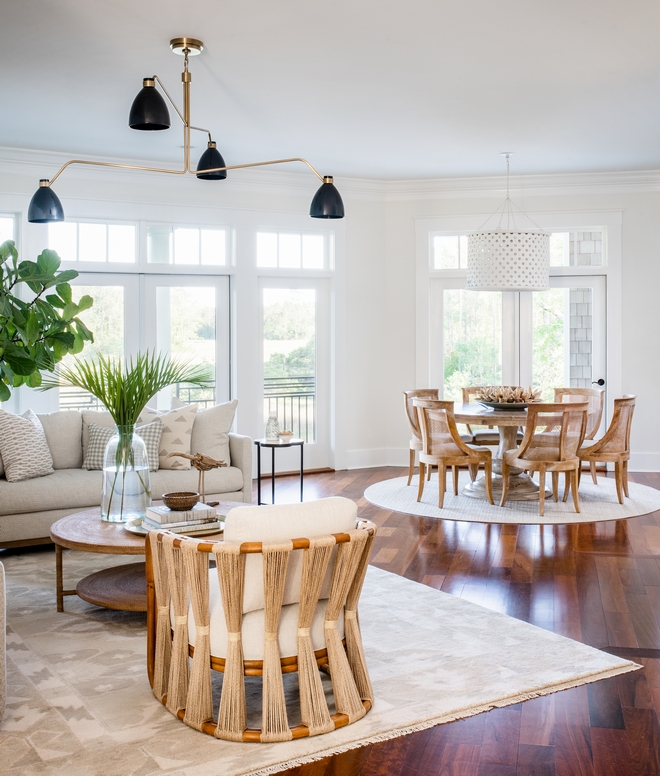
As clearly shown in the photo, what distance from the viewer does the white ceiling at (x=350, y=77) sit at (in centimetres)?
393

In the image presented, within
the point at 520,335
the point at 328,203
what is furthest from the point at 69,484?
the point at 520,335

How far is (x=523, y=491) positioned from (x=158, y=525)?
3785 mm

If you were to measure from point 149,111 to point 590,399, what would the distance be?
4.71m

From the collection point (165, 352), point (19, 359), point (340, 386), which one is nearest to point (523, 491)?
point (340, 386)

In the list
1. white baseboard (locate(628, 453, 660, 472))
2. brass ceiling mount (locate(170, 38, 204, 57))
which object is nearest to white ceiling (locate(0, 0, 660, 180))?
brass ceiling mount (locate(170, 38, 204, 57))

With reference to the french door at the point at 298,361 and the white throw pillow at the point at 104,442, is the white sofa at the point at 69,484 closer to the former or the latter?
the white throw pillow at the point at 104,442

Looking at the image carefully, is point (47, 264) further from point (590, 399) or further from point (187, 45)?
point (590, 399)

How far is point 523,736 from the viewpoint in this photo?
2.59 meters

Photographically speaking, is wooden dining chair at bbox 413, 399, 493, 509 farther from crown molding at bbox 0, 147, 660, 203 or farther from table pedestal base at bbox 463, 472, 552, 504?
crown molding at bbox 0, 147, 660, 203

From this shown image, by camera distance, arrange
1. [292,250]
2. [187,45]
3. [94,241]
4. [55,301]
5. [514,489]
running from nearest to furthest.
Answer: [55,301], [187,45], [514,489], [94,241], [292,250]

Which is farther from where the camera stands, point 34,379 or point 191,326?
point 191,326

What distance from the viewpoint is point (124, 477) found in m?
3.93

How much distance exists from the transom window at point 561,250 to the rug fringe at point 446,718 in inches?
216

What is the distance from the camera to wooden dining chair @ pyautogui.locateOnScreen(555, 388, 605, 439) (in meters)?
6.79
